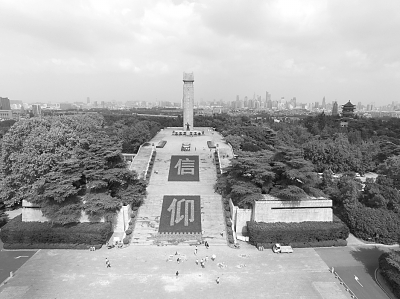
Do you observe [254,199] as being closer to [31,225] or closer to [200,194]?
[200,194]

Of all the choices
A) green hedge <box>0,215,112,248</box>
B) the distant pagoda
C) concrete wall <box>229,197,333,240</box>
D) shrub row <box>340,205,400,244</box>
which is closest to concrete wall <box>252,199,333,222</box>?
concrete wall <box>229,197,333,240</box>

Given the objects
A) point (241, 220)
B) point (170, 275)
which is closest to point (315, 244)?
point (241, 220)

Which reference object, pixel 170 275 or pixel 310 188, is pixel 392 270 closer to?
pixel 310 188

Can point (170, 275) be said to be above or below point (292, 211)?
below

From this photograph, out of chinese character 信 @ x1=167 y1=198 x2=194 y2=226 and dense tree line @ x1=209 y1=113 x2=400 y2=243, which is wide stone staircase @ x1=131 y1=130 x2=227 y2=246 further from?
dense tree line @ x1=209 y1=113 x2=400 y2=243

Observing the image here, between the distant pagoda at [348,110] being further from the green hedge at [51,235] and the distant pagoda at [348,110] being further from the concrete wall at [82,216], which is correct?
the green hedge at [51,235]

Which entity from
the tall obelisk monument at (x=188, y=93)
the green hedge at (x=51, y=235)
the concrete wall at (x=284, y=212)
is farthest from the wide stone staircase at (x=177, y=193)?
the tall obelisk monument at (x=188, y=93)
